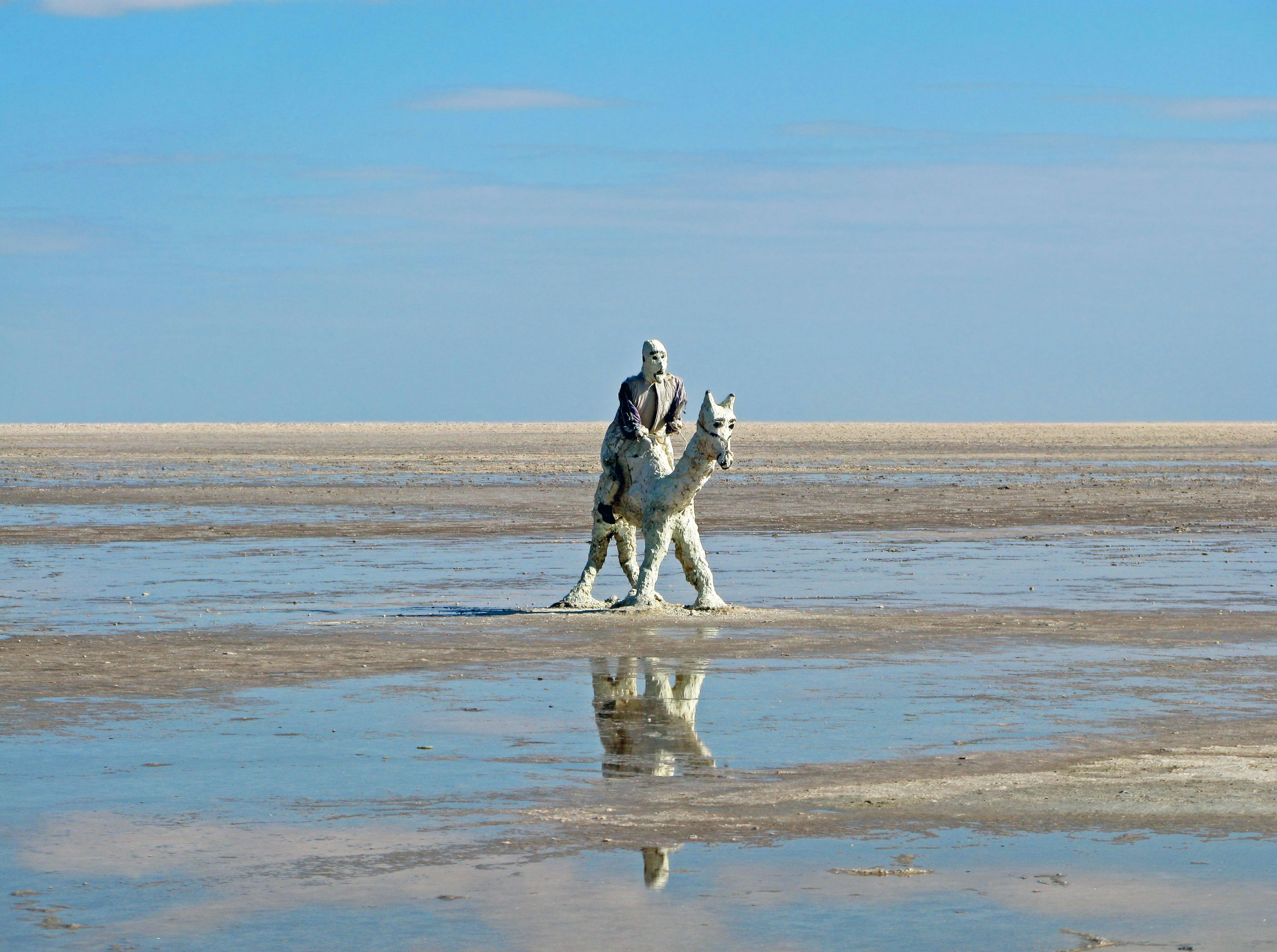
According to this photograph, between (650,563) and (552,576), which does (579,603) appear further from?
(552,576)

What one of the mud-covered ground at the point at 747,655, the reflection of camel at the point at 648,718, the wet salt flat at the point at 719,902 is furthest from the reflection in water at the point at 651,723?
the wet salt flat at the point at 719,902

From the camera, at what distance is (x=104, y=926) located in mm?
7367

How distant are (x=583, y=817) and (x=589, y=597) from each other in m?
10.4

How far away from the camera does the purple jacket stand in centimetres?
1930

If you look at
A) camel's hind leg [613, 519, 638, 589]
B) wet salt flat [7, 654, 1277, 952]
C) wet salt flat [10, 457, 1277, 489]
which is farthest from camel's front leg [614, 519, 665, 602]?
wet salt flat [10, 457, 1277, 489]

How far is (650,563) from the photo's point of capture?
1892cm

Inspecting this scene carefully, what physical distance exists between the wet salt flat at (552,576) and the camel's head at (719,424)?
2579 millimetres

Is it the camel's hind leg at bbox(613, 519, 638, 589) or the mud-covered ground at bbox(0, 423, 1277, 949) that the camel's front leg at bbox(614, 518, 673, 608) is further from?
the camel's hind leg at bbox(613, 519, 638, 589)

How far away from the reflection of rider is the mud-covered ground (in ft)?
4.89

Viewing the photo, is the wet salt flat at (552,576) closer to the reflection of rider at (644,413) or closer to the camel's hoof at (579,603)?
the camel's hoof at (579,603)

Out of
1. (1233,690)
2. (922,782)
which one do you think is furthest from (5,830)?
(1233,690)

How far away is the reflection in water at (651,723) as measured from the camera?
34.3ft

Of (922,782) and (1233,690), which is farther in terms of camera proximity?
(1233,690)

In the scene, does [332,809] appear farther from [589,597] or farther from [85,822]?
[589,597]
